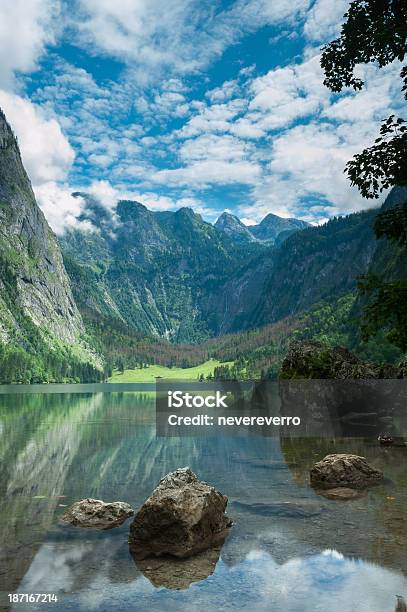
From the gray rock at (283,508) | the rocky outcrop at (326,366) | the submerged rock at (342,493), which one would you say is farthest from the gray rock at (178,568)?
the rocky outcrop at (326,366)

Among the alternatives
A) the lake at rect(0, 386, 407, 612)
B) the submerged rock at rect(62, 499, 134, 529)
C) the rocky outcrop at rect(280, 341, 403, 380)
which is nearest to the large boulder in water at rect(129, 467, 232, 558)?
the lake at rect(0, 386, 407, 612)

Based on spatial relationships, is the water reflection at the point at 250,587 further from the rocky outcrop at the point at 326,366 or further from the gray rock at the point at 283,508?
the rocky outcrop at the point at 326,366

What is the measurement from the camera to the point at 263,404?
124 metres

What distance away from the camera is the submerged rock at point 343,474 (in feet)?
104

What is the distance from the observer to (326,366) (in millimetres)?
78438

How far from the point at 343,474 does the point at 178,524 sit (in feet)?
48.9

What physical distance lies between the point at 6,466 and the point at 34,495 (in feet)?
42.1

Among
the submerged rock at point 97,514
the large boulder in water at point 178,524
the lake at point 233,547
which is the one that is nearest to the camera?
the lake at point 233,547

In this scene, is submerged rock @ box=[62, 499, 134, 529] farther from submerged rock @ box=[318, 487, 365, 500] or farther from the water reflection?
submerged rock @ box=[318, 487, 365, 500]

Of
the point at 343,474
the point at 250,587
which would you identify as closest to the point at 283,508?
the point at 343,474

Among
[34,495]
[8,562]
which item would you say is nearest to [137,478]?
[34,495]

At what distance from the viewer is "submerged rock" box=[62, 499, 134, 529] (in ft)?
79.3

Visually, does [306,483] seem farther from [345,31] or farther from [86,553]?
[345,31]

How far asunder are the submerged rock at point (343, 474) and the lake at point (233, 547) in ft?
3.14
